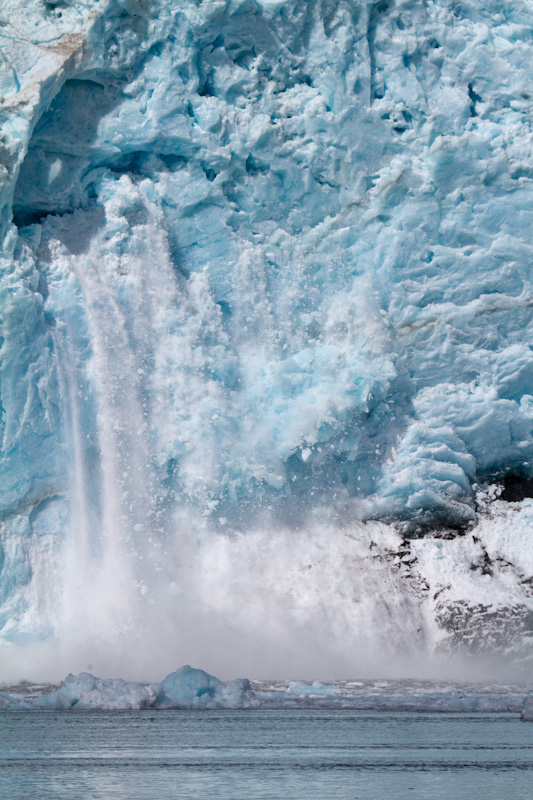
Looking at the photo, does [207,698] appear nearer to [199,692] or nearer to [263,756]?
[199,692]

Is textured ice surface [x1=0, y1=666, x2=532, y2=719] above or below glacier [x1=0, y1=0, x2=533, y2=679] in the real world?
below

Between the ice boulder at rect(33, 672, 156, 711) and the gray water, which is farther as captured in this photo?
the ice boulder at rect(33, 672, 156, 711)

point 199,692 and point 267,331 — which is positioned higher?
point 267,331

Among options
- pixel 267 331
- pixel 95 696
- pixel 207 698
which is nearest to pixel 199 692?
pixel 207 698

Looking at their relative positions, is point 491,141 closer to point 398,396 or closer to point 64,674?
point 398,396

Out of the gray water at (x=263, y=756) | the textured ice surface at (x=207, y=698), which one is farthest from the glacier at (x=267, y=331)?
the gray water at (x=263, y=756)

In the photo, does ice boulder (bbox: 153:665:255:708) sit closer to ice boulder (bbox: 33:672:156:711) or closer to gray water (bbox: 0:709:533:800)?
ice boulder (bbox: 33:672:156:711)

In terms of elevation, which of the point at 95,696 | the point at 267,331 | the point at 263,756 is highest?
the point at 267,331

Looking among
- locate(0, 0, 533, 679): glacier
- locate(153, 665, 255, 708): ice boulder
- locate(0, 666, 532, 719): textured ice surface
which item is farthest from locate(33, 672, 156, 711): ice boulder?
locate(0, 0, 533, 679): glacier
